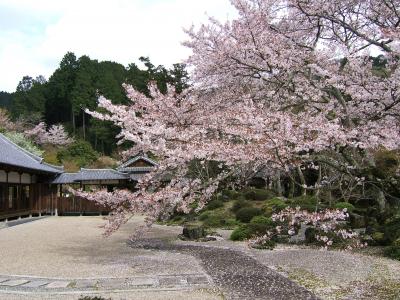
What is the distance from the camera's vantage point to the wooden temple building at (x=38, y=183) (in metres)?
21.9

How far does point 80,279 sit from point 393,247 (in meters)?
6.67

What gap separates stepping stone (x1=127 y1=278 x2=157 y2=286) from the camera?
7.30 m

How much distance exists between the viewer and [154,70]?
39844 mm

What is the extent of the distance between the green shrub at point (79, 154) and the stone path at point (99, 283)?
111 feet

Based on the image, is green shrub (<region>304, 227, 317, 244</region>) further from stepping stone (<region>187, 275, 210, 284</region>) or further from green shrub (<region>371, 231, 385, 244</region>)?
stepping stone (<region>187, 275, 210, 284</region>)

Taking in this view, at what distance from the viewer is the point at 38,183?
88.6ft

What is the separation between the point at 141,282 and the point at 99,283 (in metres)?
0.69

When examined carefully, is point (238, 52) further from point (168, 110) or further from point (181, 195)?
point (181, 195)

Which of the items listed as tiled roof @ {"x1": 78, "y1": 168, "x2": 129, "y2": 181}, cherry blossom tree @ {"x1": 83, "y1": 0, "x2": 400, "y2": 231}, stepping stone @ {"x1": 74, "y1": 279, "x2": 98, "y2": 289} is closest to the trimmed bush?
cherry blossom tree @ {"x1": 83, "y1": 0, "x2": 400, "y2": 231}

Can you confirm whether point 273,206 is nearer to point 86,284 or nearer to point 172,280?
point 172,280

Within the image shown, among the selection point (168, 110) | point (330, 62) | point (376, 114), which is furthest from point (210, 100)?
point (376, 114)

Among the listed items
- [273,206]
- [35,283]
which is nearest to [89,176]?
[273,206]

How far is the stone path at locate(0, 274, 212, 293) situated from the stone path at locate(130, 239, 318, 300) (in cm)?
44

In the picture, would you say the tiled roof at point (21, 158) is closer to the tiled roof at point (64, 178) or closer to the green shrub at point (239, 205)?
the tiled roof at point (64, 178)
